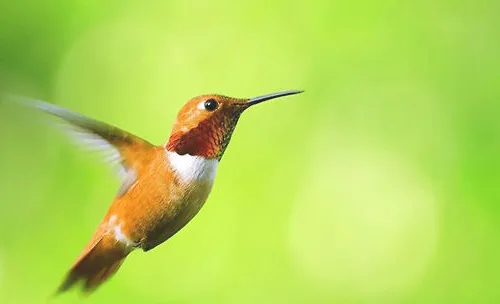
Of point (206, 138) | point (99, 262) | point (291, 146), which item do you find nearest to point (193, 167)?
point (206, 138)

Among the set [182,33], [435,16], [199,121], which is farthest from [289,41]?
[199,121]

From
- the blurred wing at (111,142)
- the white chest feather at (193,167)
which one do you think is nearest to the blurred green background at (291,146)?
the blurred wing at (111,142)

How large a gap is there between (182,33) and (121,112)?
33cm

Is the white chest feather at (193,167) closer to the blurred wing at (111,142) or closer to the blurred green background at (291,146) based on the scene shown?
the blurred wing at (111,142)

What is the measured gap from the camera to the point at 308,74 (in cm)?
248

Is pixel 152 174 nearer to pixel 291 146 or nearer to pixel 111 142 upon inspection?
pixel 111 142

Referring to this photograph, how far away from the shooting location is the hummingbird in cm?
71

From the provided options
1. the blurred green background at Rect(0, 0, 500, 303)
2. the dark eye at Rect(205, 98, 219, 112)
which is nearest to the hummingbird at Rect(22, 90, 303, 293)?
the dark eye at Rect(205, 98, 219, 112)

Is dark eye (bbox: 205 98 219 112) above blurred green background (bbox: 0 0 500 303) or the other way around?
above

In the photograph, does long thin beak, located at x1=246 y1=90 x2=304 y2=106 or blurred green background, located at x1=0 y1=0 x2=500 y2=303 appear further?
blurred green background, located at x1=0 y1=0 x2=500 y2=303

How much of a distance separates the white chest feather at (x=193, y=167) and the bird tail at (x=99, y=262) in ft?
0.35

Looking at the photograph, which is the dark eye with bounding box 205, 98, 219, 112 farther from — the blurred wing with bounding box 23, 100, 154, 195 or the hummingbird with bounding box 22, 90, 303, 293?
the blurred wing with bounding box 23, 100, 154, 195

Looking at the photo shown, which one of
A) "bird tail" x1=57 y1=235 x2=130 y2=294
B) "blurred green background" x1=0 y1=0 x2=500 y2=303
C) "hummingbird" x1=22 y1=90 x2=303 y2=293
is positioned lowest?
"blurred green background" x1=0 y1=0 x2=500 y2=303

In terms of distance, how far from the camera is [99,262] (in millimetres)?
797
